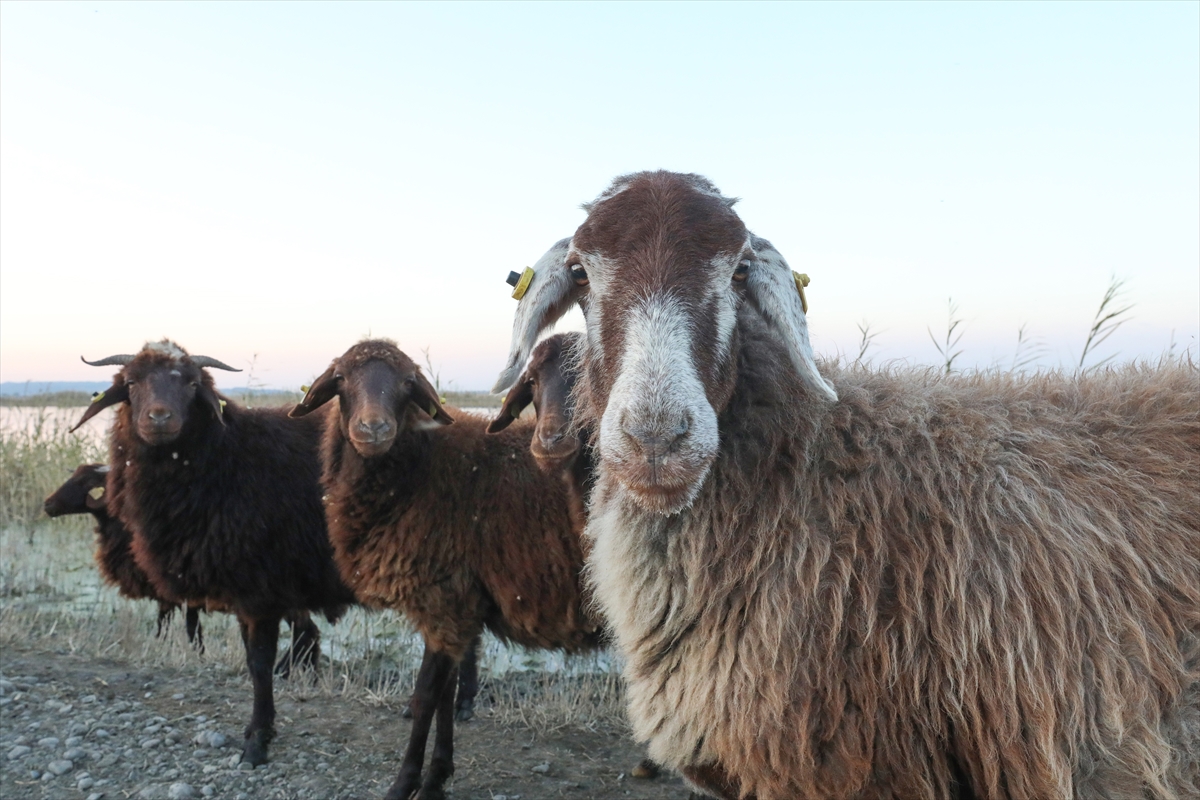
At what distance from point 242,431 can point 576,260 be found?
14.2 ft

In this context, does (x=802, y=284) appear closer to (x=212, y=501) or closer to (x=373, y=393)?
(x=373, y=393)

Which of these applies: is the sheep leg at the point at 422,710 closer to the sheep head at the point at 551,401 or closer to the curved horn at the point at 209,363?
the sheep head at the point at 551,401

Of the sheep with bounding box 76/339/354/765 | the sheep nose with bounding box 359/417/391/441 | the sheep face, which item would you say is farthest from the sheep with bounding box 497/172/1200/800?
the sheep face

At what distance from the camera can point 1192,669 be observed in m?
2.22

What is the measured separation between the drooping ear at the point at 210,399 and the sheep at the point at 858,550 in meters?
3.96

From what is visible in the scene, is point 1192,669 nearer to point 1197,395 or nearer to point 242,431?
point 1197,395

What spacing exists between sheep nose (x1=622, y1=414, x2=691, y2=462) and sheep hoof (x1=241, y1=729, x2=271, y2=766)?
3.88 meters

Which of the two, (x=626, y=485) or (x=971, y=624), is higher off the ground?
(x=626, y=485)

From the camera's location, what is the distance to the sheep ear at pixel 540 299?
2881 mm

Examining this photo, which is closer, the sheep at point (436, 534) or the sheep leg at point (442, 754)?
the sheep leg at point (442, 754)

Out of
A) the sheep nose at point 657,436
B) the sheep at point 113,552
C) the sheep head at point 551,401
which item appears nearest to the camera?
the sheep nose at point 657,436

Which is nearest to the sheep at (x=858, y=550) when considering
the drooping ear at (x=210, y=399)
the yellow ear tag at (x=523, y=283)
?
the yellow ear tag at (x=523, y=283)

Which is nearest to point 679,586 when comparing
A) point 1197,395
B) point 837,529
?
point 837,529

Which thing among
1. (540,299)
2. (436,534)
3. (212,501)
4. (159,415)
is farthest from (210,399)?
(540,299)
